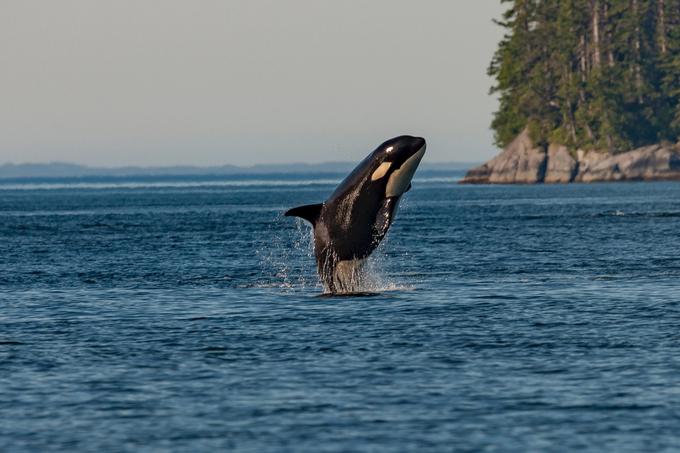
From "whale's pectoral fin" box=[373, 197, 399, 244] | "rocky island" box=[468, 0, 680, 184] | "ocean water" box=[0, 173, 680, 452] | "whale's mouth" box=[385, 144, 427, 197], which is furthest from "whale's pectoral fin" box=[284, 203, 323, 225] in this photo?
"rocky island" box=[468, 0, 680, 184]

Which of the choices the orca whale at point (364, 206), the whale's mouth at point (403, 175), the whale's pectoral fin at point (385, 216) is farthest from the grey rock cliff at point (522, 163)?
the whale's mouth at point (403, 175)

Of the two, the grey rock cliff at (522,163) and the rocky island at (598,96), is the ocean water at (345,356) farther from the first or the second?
the grey rock cliff at (522,163)

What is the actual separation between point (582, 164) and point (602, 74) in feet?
40.6

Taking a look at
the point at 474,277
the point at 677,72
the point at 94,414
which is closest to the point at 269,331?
the point at 94,414

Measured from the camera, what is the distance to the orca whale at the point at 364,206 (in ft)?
102

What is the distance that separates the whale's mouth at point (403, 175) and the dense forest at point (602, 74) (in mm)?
147755

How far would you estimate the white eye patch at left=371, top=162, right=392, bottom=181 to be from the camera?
31219mm

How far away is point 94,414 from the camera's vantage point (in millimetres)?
20656

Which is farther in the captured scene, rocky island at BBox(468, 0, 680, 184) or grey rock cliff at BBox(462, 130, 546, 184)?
grey rock cliff at BBox(462, 130, 546, 184)

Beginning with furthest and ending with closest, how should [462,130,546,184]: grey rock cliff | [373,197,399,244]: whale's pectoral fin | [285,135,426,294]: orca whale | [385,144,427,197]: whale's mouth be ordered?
[462,130,546,184]: grey rock cliff, [373,197,399,244]: whale's pectoral fin, [285,135,426,294]: orca whale, [385,144,427,197]: whale's mouth

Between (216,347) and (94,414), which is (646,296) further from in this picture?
(94,414)

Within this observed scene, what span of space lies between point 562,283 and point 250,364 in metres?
16.7

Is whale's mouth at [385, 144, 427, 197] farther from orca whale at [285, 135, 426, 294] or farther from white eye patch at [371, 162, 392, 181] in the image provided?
white eye patch at [371, 162, 392, 181]

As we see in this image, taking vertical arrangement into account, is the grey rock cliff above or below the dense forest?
below
